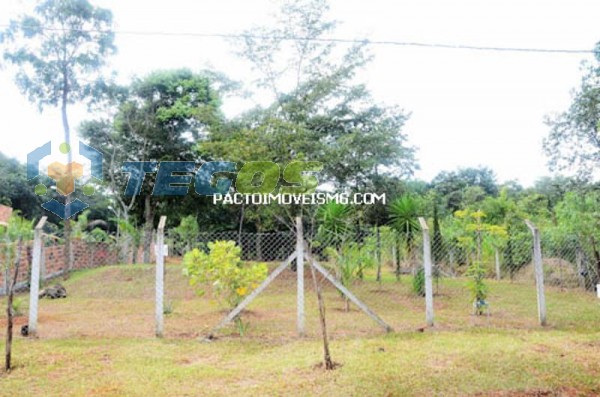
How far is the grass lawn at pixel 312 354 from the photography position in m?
4.01

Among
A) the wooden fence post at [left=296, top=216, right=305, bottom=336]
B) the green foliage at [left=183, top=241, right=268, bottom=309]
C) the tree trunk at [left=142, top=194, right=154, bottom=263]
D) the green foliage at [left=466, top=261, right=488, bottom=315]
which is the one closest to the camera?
Answer: the wooden fence post at [left=296, top=216, right=305, bottom=336]

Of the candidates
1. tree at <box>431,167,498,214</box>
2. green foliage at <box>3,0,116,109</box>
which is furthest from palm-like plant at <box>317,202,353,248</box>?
tree at <box>431,167,498,214</box>

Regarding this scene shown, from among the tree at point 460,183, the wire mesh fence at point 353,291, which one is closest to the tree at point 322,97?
the wire mesh fence at point 353,291

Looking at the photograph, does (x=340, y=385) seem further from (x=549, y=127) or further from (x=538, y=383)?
(x=549, y=127)

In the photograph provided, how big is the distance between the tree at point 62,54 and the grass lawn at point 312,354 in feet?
32.3

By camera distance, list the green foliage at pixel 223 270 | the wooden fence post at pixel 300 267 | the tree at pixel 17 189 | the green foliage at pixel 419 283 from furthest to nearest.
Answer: the tree at pixel 17 189
the green foliage at pixel 419 283
the green foliage at pixel 223 270
the wooden fence post at pixel 300 267

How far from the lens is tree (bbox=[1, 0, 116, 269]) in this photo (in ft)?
49.4

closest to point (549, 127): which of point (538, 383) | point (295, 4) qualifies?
point (295, 4)

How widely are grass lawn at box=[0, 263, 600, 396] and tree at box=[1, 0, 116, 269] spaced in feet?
32.3

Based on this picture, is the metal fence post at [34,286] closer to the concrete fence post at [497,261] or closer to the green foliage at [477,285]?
the green foliage at [477,285]

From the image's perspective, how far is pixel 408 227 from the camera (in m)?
10.6

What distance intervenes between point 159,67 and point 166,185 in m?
5.60

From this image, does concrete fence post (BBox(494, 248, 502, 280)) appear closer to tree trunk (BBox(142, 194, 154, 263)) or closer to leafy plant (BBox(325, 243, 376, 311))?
leafy plant (BBox(325, 243, 376, 311))

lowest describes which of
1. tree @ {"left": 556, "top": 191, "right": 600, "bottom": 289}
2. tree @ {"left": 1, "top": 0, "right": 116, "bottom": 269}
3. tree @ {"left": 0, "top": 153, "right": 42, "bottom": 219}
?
tree @ {"left": 556, "top": 191, "right": 600, "bottom": 289}
